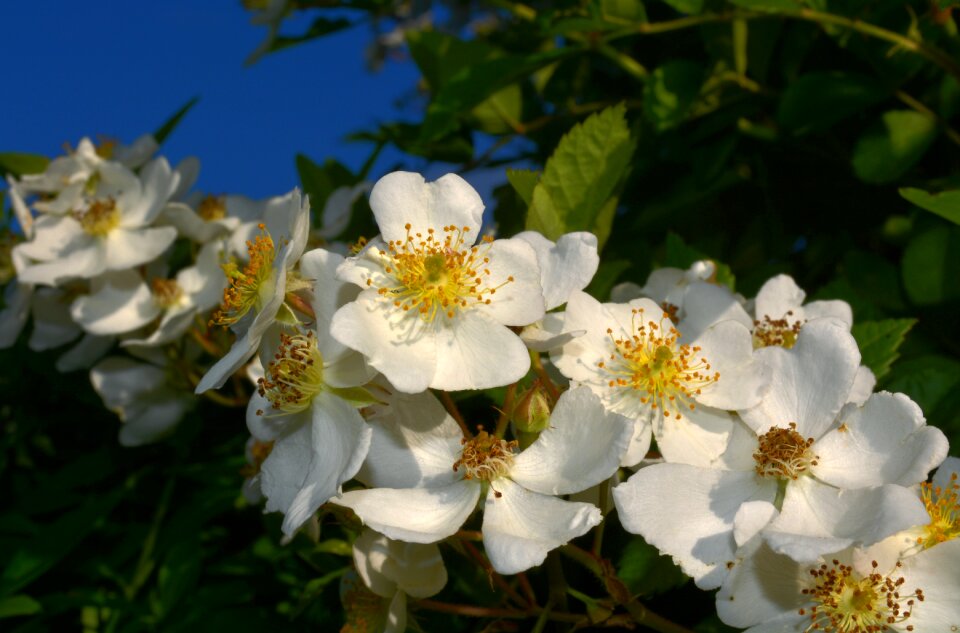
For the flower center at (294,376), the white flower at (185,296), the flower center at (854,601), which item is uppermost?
the flower center at (294,376)

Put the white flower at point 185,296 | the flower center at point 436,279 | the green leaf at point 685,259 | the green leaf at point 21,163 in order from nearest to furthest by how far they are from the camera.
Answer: the flower center at point 436,279, the green leaf at point 685,259, the white flower at point 185,296, the green leaf at point 21,163

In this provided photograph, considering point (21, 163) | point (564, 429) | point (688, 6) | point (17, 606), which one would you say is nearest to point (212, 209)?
point (21, 163)

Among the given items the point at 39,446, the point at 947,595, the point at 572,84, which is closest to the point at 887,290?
the point at 947,595

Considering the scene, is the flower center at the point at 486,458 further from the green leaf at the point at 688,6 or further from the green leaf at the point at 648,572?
the green leaf at the point at 688,6

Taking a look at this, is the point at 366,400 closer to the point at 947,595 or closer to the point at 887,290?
the point at 947,595

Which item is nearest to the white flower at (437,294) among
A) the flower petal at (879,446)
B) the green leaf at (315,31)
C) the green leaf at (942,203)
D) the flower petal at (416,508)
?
the flower petal at (416,508)

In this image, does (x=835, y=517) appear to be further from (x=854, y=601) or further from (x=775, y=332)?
(x=775, y=332)

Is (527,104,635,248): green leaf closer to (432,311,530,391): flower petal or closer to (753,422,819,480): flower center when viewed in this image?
(432,311,530,391): flower petal
